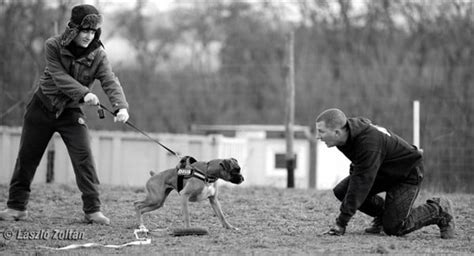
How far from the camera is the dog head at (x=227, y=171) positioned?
625 centimetres

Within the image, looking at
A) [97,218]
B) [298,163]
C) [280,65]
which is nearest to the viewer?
[97,218]

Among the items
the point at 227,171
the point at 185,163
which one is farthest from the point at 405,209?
the point at 185,163

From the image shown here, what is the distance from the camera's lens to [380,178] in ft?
21.1

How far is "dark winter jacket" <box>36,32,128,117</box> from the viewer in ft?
22.4

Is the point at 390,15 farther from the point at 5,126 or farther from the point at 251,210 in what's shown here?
the point at 251,210

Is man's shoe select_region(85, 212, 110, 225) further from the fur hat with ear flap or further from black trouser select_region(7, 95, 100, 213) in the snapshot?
the fur hat with ear flap

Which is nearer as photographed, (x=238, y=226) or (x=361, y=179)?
(x=361, y=179)

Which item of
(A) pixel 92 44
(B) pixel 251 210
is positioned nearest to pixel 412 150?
(B) pixel 251 210

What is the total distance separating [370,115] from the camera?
15781 millimetres

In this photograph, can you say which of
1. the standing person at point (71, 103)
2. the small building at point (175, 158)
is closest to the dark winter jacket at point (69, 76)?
the standing person at point (71, 103)

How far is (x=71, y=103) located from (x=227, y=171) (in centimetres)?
183

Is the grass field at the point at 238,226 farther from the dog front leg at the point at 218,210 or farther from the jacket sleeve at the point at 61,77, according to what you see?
the jacket sleeve at the point at 61,77

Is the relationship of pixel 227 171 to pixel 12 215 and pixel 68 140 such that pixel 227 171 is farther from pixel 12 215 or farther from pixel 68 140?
pixel 12 215

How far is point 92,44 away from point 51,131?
100 centimetres
